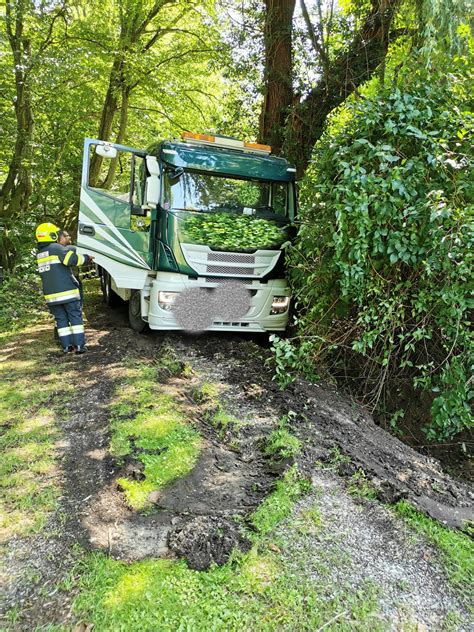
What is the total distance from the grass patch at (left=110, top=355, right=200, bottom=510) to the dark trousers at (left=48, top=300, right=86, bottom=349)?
4.82 feet

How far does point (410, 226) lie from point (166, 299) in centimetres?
306

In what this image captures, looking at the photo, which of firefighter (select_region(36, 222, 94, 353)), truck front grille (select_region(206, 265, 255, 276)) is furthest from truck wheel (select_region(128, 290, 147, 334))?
truck front grille (select_region(206, 265, 255, 276))

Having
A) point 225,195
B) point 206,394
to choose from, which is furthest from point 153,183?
point 206,394

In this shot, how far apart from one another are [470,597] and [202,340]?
4.49 m

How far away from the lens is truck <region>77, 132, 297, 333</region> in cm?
570

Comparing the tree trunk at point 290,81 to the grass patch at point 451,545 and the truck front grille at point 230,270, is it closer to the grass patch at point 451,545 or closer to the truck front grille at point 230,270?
the truck front grille at point 230,270

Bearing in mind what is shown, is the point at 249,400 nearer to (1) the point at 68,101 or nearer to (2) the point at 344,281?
(2) the point at 344,281

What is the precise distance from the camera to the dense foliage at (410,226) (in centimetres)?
394

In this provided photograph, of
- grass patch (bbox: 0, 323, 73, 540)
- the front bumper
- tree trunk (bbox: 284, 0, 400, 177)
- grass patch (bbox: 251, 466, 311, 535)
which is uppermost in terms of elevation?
tree trunk (bbox: 284, 0, 400, 177)

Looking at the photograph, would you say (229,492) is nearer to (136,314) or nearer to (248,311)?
(248,311)

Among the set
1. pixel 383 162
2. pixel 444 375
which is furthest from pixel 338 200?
pixel 444 375

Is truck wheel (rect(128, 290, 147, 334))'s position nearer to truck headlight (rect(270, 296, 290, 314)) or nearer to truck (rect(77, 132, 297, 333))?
truck (rect(77, 132, 297, 333))

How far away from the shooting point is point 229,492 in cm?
312

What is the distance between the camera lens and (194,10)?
1170 centimetres
